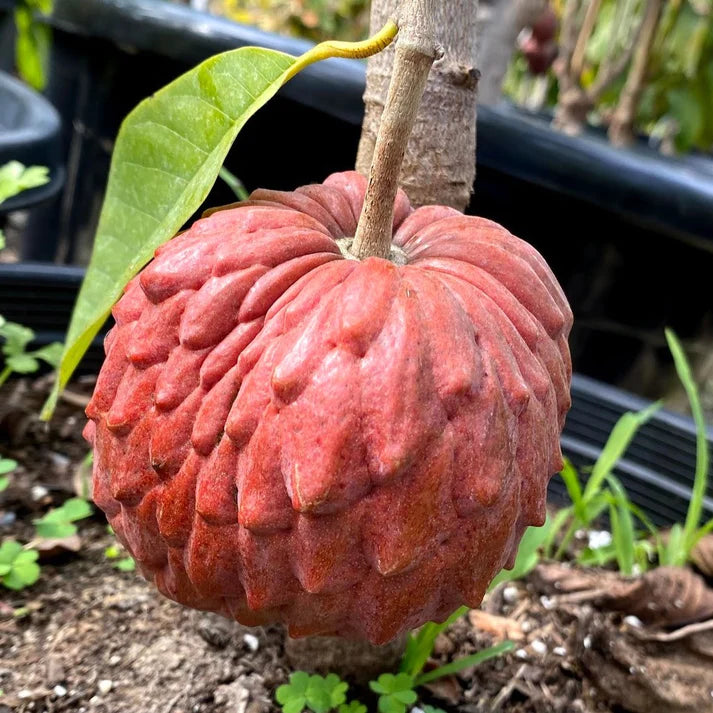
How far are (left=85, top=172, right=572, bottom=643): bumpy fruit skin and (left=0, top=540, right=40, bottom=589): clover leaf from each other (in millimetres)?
336

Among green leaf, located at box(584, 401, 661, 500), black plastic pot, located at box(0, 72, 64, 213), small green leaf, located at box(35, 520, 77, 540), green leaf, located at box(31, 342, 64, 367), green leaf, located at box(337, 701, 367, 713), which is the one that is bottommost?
small green leaf, located at box(35, 520, 77, 540)

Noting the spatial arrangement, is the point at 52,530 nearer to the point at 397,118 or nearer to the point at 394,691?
the point at 394,691

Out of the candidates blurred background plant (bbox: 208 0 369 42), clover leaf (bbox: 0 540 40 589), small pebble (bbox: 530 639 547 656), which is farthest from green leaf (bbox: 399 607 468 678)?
blurred background plant (bbox: 208 0 369 42)

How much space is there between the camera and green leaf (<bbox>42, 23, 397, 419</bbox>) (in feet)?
2.34

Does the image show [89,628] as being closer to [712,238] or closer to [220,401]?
[220,401]

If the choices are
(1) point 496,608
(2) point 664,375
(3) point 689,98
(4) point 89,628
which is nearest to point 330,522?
(4) point 89,628

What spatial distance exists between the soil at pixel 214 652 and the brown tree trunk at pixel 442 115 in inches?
22.8

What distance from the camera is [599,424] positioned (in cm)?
153

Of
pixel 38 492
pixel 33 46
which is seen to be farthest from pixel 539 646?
pixel 33 46

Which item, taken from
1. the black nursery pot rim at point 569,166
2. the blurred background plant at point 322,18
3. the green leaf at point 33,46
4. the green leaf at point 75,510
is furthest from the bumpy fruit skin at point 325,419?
the blurred background plant at point 322,18

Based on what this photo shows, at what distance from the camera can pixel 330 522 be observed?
0.61 meters

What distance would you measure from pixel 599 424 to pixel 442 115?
844mm

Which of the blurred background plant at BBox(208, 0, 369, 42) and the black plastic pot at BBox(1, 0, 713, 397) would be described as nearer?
the black plastic pot at BBox(1, 0, 713, 397)

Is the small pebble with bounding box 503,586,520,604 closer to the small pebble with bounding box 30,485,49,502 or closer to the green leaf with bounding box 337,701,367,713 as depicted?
the green leaf with bounding box 337,701,367,713
